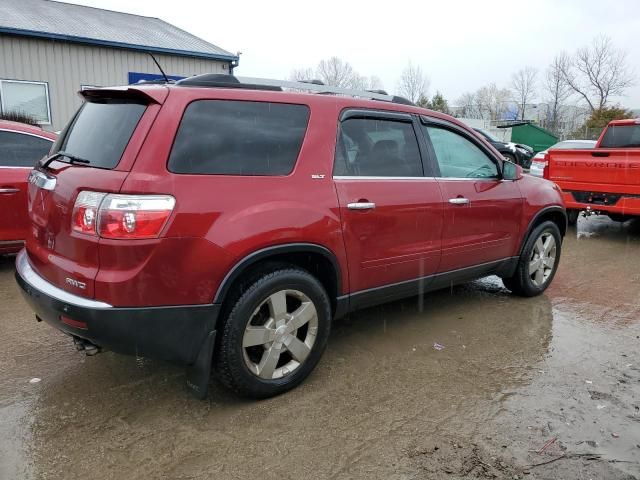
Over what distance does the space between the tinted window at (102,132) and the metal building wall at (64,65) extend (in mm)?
10458

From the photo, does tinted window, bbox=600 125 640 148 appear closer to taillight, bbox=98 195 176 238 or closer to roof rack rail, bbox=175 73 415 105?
roof rack rail, bbox=175 73 415 105

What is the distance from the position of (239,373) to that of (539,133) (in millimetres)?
23960

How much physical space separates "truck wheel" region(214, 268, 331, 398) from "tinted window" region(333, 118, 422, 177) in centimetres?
81

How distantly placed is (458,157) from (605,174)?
4.80 metres

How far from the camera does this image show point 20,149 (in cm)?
554

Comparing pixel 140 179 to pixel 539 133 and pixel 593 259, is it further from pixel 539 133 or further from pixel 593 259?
pixel 539 133

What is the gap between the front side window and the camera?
475 inches

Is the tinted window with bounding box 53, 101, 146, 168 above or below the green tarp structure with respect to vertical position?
below

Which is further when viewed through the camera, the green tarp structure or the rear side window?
the green tarp structure

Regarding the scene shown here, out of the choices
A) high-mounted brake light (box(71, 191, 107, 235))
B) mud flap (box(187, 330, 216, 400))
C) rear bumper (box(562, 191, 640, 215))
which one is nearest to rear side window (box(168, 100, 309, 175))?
high-mounted brake light (box(71, 191, 107, 235))

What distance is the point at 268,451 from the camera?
2.64 meters

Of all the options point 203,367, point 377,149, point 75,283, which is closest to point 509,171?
point 377,149

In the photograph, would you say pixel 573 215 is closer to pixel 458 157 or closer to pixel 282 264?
pixel 458 157

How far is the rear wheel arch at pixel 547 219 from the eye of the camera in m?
4.82
